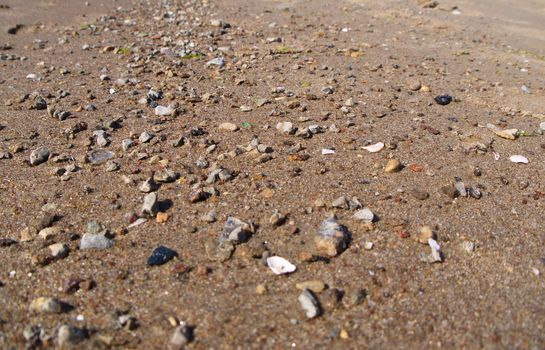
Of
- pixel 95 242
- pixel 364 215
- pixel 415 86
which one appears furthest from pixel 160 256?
pixel 415 86

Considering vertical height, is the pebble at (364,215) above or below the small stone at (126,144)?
below

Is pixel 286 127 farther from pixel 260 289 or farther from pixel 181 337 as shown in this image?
pixel 181 337

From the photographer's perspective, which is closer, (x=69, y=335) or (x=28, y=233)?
(x=69, y=335)

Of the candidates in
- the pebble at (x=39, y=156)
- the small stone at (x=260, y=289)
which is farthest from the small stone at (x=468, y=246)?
the pebble at (x=39, y=156)

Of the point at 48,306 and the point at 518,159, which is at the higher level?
the point at 48,306

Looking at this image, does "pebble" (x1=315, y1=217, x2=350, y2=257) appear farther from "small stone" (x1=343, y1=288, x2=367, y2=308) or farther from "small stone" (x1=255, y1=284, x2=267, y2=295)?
"small stone" (x1=255, y1=284, x2=267, y2=295)

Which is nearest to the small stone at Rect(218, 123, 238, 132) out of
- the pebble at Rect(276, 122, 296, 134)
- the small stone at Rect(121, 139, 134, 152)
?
the pebble at Rect(276, 122, 296, 134)

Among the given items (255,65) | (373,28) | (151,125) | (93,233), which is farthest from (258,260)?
(373,28)

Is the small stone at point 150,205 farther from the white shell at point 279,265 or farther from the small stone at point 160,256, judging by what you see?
the white shell at point 279,265
